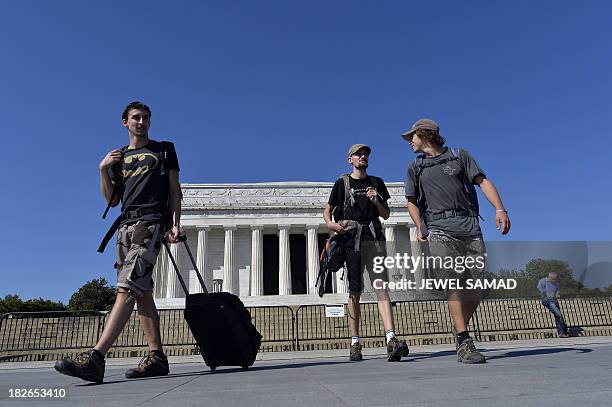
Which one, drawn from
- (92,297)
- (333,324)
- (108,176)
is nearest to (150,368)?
(108,176)

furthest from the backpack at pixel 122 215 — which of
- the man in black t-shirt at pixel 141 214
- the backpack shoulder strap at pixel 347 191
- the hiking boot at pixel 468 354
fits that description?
the hiking boot at pixel 468 354

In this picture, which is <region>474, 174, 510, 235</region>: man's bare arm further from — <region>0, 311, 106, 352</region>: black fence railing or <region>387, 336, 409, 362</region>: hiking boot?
<region>0, 311, 106, 352</region>: black fence railing

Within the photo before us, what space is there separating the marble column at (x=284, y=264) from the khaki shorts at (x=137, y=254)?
1357 inches

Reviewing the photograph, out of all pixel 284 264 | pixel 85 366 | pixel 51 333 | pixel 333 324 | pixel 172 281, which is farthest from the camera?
pixel 284 264

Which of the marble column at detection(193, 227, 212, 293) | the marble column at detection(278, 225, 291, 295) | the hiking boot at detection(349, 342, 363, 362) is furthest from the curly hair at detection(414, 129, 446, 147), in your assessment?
the marble column at detection(193, 227, 212, 293)

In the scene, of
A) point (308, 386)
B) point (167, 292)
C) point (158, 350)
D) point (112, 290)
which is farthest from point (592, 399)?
point (112, 290)

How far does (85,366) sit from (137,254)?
1003mm

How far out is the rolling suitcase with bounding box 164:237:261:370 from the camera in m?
Answer: 4.13

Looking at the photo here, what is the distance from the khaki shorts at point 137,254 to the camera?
3697 millimetres

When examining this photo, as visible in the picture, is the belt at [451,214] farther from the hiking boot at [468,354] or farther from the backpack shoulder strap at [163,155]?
the backpack shoulder strap at [163,155]

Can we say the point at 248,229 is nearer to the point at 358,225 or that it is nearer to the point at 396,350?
the point at 358,225

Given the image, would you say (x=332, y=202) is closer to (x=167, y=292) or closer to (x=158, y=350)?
(x=158, y=350)

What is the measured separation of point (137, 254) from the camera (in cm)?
378

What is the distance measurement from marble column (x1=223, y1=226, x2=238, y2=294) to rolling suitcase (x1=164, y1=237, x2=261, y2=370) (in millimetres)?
35511
